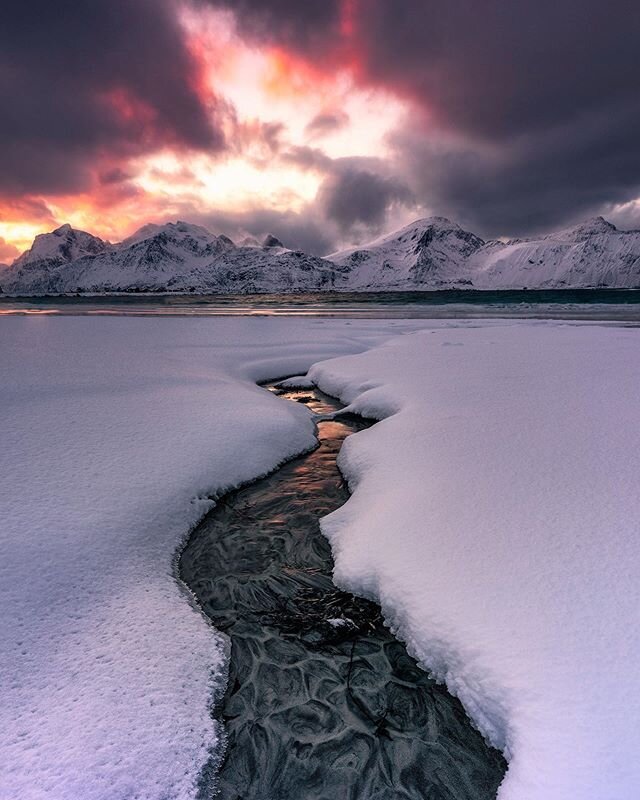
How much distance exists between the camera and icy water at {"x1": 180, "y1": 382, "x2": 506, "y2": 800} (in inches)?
104

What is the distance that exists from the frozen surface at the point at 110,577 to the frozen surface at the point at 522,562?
161cm

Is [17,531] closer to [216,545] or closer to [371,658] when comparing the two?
[216,545]

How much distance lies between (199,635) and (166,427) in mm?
4237

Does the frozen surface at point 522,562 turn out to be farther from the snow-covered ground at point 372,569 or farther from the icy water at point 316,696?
the icy water at point 316,696

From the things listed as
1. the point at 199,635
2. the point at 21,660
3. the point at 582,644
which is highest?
the point at 582,644

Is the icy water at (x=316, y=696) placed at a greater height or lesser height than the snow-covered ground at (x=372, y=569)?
lesser

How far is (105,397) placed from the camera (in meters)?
8.63

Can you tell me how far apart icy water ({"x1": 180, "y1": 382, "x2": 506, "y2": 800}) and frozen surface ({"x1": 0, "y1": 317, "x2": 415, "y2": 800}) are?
321 mm

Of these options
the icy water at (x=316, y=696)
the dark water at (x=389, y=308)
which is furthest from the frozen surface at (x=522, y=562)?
the dark water at (x=389, y=308)

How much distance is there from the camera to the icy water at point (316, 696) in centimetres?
264

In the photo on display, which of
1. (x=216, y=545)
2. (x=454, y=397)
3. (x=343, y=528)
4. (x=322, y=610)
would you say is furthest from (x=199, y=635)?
(x=454, y=397)

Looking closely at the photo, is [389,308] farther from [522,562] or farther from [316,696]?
[316,696]

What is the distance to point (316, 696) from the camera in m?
3.21

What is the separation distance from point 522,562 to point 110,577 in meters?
3.46
